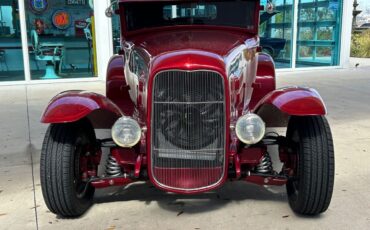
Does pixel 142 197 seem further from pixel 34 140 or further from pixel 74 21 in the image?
pixel 74 21

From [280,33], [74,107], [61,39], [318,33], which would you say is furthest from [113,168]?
[318,33]

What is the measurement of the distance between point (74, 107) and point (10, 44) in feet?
26.1

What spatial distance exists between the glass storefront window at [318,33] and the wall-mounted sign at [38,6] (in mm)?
6913

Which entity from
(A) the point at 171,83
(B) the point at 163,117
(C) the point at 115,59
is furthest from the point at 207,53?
(C) the point at 115,59

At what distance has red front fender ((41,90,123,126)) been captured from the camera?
3.04m

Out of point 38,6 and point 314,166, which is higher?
point 38,6

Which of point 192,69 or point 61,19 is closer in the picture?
point 192,69

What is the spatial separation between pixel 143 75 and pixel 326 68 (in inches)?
402

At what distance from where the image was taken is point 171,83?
2.94 m

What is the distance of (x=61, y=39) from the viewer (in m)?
10.5

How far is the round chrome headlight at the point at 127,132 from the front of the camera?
9.95 feet

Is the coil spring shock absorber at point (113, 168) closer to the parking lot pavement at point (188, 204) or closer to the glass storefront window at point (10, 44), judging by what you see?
the parking lot pavement at point (188, 204)

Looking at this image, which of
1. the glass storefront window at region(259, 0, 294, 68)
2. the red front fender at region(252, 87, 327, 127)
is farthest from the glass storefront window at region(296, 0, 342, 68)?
the red front fender at region(252, 87, 327, 127)

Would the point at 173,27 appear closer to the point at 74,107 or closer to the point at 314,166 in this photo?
the point at 74,107
